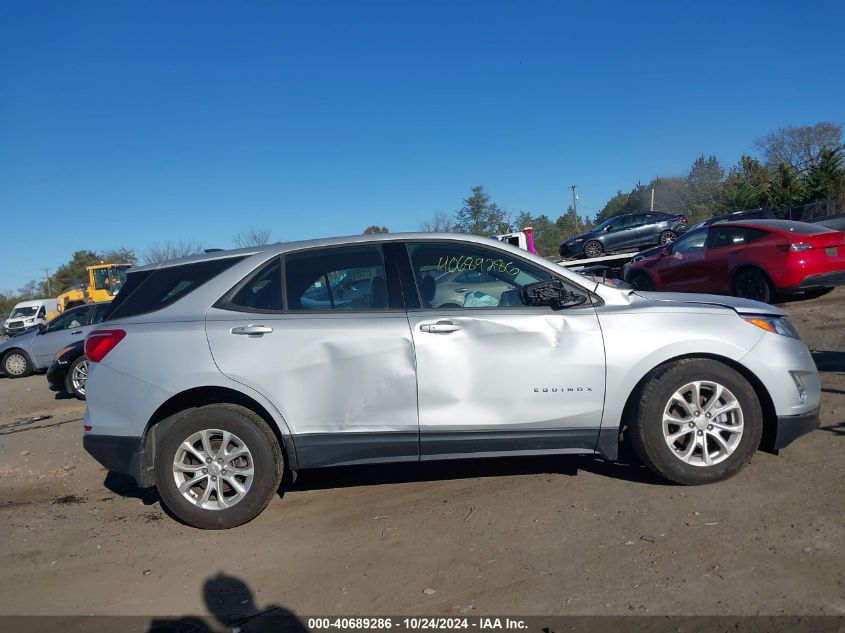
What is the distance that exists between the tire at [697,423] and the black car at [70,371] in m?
9.31

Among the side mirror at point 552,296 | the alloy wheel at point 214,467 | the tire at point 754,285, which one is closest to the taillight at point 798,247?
the tire at point 754,285

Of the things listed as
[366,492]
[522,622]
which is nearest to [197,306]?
[366,492]

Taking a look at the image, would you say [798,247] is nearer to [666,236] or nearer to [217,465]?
[217,465]

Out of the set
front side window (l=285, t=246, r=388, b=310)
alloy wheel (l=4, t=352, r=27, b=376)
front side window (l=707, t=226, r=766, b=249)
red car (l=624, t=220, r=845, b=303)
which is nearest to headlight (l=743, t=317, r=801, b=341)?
front side window (l=285, t=246, r=388, b=310)

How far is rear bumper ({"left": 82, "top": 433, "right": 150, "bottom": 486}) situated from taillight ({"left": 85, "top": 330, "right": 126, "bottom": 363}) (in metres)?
0.54

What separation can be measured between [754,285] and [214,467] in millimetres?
8975

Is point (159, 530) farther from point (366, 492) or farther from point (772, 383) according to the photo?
point (772, 383)

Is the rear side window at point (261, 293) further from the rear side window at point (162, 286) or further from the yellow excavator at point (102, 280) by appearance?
the yellow excavator at point (102, 280)

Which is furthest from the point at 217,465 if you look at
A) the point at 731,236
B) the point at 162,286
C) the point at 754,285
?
the point at 731,236

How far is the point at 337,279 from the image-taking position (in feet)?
14.3

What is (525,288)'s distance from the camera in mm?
4242

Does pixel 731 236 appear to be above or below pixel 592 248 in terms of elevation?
below

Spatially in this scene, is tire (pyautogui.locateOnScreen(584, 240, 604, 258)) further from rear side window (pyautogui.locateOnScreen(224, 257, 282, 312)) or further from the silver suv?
rear side window (pyautogui.locateOnScreen(224, 257, 282, 312))

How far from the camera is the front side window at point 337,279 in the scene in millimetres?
4270
